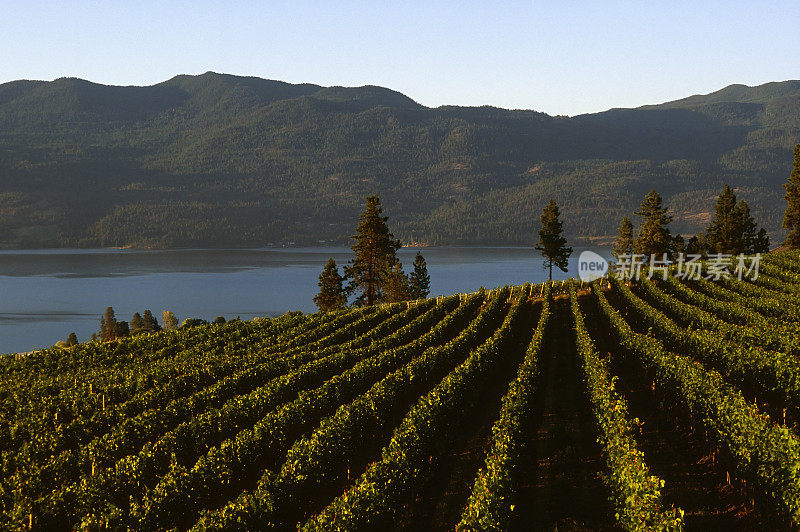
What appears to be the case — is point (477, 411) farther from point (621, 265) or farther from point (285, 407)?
point (621, 265)

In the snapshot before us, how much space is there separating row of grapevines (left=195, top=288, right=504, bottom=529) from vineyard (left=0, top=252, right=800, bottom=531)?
0.07 m

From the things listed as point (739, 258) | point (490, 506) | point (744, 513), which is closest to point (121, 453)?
point (490, 506)

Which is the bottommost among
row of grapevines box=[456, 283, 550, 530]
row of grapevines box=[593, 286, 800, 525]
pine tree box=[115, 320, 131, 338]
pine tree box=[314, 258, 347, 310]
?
pine tree box=[115, 320, 131, 338]

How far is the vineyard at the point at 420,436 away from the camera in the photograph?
1889 cm

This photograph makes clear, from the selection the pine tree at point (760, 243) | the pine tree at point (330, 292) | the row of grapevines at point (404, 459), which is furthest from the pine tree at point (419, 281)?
the row of grapevines at point (404, 459)

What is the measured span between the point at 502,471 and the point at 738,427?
8.60 m

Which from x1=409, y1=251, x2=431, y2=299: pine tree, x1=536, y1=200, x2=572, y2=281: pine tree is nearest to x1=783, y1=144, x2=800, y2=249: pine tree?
x1=536, y1=200, x2=572, y2=281: pine tree

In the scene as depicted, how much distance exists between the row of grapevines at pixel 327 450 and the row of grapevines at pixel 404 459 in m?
1.42

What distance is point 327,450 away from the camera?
887 inches

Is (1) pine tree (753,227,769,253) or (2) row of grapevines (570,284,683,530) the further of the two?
(1) pine tree (753,227,769,253)

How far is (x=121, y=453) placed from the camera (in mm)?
24781

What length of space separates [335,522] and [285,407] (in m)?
10.9

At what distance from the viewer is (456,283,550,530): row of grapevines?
16.9 metres

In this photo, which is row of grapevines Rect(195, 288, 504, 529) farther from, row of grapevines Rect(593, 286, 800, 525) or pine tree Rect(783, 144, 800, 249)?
pine tree Rect(783, 144, 800, 249)
